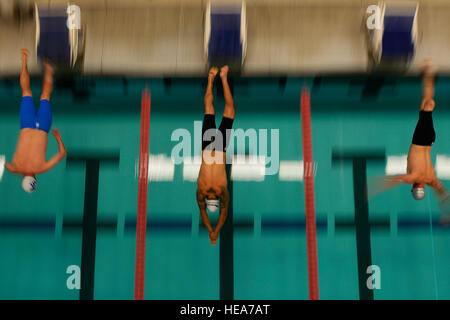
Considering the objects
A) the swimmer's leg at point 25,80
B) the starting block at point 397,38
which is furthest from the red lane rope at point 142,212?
the starting block at point 397,38

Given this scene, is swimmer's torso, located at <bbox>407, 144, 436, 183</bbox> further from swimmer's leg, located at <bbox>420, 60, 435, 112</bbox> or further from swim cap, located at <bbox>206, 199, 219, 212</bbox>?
swim cap, located at <bbox>206, 199, 219, 212</bbox>

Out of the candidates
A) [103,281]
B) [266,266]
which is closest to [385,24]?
[266,266]

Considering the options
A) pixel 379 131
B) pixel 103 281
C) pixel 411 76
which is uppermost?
pixel 411 76

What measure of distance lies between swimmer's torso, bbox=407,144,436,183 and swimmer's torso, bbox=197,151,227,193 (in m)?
1.57

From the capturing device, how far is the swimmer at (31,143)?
155 inches

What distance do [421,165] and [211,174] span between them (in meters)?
1.74

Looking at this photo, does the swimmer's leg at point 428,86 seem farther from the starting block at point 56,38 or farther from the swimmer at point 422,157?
the starting block at point 56,38

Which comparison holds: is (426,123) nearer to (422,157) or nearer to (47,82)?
(422,157)

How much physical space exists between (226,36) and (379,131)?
5.69 feet

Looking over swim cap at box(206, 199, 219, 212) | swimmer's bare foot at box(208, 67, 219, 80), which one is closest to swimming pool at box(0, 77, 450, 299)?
swimmer's bare foot at box(208, 67, 219, 80)

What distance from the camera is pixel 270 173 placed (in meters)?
4.61

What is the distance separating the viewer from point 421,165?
13.0ft
